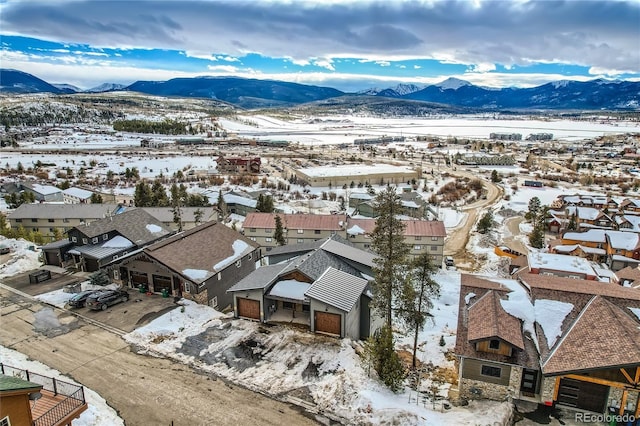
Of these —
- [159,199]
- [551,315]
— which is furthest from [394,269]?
[159,199]

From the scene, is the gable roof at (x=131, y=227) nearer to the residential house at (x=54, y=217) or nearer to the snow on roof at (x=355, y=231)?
the residential house at (x=54, y=217)

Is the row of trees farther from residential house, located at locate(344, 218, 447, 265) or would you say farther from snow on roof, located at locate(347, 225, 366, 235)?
snow on roof, located at locate(347, 225, 366, 235)

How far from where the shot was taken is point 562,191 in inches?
3484

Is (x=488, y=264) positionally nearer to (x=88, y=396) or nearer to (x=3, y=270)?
(x=88, y=396)

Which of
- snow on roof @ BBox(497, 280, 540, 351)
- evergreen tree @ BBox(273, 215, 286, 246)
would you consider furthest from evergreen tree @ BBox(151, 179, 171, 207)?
snow on roof @ BBox(497, 280, 540, 351)

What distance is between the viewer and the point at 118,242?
34219 millimetres

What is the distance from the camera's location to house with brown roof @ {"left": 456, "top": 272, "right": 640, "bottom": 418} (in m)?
16.5

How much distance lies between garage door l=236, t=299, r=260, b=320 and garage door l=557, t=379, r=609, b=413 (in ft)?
51.9

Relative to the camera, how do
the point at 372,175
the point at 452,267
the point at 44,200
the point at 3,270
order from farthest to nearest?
the point at 372,175, the point at 44,200, the point at 452,267, the point at 3,270

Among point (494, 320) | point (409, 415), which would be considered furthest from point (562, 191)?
point (409, 415)

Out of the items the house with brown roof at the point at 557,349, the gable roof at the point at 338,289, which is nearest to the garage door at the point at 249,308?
the gable roof at the point at 338,289

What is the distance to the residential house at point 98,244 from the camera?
32.4m

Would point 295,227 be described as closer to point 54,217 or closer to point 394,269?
point 394,269

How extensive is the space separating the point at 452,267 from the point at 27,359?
39247mm
